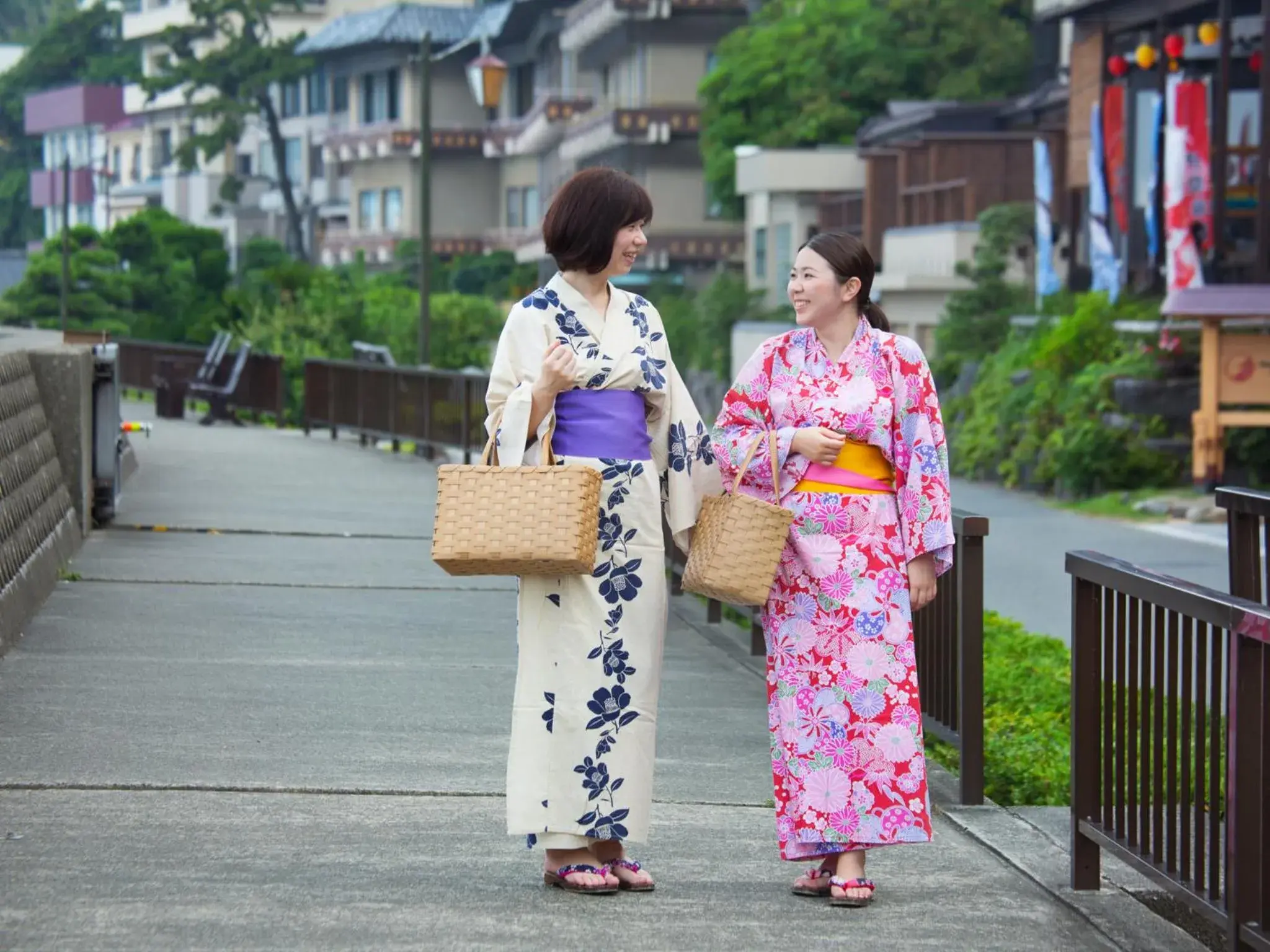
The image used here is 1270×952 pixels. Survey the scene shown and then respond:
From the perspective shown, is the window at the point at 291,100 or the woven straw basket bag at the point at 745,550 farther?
the window at the point at 291,100

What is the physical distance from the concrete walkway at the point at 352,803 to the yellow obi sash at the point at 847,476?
112 cm

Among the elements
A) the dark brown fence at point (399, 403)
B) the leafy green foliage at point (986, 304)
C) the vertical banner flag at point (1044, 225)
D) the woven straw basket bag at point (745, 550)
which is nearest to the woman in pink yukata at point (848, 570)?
the woven straw basket bag at point (745, 550)

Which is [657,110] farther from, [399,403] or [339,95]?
[399,403]

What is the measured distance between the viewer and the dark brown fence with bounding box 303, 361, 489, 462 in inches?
851

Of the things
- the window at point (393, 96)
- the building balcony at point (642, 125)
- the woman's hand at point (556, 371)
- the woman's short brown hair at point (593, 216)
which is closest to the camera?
the woman's hand at point (556, 371)

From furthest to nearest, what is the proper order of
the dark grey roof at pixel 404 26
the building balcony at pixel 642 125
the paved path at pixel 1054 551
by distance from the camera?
the dark grey roof at pixel 404 26, the building balcony at pixel 642 125, the paved path at pixel 1054 551

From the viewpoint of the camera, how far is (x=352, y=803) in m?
6.94

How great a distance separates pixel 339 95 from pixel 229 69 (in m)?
5.65

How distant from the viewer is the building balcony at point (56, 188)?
98750 mm

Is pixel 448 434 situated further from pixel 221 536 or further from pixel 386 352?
pixel 386 352

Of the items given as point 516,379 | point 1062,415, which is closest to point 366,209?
point 1062,415

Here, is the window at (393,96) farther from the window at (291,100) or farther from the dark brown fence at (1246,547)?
the dark brown fence at (1246,547)

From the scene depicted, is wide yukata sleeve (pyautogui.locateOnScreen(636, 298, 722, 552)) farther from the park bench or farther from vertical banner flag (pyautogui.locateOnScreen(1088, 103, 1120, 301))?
the park bench

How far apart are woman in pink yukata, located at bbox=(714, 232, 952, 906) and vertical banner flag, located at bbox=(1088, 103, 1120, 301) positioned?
2450 centimetres
